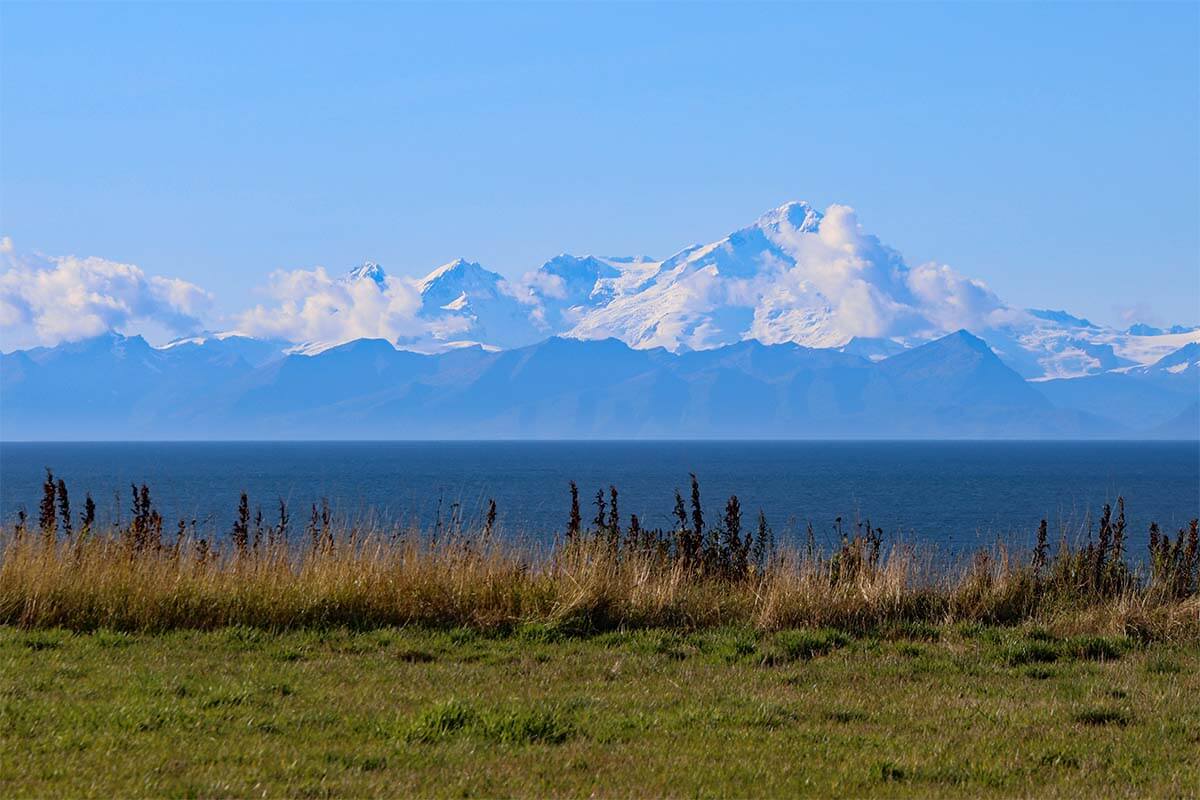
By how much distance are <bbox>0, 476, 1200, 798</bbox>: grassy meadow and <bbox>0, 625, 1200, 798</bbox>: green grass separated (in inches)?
1.2

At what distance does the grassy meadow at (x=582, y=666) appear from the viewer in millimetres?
7488

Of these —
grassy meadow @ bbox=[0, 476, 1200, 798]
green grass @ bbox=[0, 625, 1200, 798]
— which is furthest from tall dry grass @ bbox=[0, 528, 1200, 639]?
green grass @ bbox=[0, 625, 1200, 798]

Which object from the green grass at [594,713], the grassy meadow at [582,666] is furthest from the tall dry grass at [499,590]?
the green grass at [594,713]

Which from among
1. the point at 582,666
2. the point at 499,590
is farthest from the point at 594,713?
the point at 499,590

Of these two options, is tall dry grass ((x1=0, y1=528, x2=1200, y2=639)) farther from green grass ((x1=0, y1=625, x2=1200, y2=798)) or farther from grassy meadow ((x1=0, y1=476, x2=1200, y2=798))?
green grass ((x1=0, y1=625, x2=1200, y2=798))

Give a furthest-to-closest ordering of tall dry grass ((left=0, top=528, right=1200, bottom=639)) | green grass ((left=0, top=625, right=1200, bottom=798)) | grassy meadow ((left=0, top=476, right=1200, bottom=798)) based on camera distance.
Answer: tall dry grass ((left=0, top=528, right=1200, bottom=639)) < grassy meadow ((left=0, top=476, right=1200, bottom=798)) < green grass ((left=0, top=625, right=1200, bottom=798))

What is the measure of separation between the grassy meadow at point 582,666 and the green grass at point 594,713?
3cm

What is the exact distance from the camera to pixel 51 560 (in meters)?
13.0

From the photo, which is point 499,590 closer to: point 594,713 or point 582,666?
point 582,666

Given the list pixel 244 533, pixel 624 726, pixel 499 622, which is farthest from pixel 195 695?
pixel 244 533

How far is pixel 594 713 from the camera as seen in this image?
8.88 m

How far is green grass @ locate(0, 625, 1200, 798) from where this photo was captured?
23.9 ft

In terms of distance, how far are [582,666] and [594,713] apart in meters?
2.04

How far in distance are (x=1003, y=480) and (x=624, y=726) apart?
116 meters
